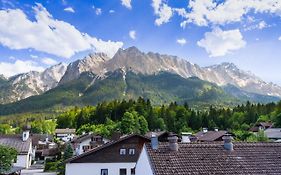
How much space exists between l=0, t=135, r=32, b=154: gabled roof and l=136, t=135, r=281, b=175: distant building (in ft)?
147

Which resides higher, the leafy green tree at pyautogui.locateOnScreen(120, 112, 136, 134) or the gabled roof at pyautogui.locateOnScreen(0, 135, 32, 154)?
the leafy green tree at pyautogui.locateOnScreen(120, 112, 136, 134)

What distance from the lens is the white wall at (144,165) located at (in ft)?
66.8

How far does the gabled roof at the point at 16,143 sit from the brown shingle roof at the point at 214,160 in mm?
46797

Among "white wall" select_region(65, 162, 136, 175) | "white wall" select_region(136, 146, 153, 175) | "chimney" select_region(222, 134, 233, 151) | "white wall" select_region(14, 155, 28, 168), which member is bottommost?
"white wall" select_region(14, 155, 28, 168)

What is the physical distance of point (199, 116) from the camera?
115m

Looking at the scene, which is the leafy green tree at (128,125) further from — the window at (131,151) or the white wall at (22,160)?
the window at (131,151)

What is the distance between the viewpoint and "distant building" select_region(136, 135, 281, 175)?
18.8m

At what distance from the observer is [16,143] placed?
63000mm

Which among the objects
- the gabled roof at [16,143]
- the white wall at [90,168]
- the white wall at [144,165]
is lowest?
the white wall at [90,168]

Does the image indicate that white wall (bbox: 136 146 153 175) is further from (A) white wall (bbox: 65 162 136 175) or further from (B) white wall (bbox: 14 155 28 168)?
(B) white wall (bbox: 14 155 28 168)

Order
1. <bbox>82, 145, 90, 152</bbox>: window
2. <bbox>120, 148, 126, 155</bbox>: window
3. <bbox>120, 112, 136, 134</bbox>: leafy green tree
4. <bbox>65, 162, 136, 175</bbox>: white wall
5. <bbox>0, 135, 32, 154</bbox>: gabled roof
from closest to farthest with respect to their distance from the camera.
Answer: <bbox>65, 162, 136, 175</bbox>: white wall
<bbox>120, 148, 126, 155</bbox>: window
<bbox>82, 145, 90, 152</bbox>: window
<bbox>0, 135, 32, 154</bbox>: gabled roof
<bbox>120, 112, 136, 134</bbox>: leafy green tree

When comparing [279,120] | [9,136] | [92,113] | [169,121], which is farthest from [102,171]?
[92,113]

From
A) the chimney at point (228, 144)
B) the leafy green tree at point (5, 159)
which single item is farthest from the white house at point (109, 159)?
the chimney at point (228, 144)

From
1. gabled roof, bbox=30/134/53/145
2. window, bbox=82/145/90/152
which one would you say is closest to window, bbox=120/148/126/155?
window, bbox=82/145/90/152
